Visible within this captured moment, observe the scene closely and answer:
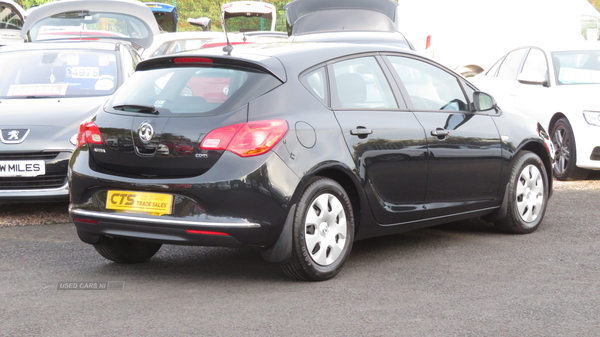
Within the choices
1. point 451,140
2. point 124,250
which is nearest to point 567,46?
point 451,140

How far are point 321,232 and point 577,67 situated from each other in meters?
6.94

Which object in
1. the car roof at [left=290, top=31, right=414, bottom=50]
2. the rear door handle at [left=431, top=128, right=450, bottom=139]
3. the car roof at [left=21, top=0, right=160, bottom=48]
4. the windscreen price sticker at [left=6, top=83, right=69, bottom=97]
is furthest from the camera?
the car roof at [left=21, top=0, right=160, bottom=48]

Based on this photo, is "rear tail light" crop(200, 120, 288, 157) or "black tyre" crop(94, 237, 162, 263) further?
"black tyre" crop(94, 237, 162, 263)

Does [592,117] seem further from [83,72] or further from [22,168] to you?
[22,168]

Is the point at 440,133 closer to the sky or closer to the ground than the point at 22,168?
closer to the sky

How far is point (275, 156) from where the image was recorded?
524 cm

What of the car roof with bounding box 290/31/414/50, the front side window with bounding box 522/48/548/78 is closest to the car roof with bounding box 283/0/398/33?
the car roof with bounding box 290/31/414/50

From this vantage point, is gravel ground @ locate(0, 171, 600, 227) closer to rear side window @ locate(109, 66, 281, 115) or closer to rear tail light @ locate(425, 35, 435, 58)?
rear side window @ locate(109, 66, 281, 115)

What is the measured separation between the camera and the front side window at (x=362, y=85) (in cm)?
591

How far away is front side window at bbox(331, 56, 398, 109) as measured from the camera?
5914 millimetres

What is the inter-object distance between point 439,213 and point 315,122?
56.6 inches

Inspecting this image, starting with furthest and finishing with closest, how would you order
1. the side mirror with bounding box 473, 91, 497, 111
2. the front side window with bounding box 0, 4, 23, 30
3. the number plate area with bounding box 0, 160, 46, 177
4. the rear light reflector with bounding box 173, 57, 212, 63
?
the front side window with bounding box 0, 4, 23, 30 → the number plate area with bounding box 0, 160, 46, 177 → the side mirror with bounding box 473, 91, 497, 111 → the rear light reflector with bounding box 173, 57, 212, 63

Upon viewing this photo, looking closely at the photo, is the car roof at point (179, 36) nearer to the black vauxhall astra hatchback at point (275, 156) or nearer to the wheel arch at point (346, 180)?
the black vauxhall astra hatchback at point (275, 156)

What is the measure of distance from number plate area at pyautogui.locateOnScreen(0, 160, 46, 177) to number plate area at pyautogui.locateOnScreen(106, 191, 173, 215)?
2.53 metres
